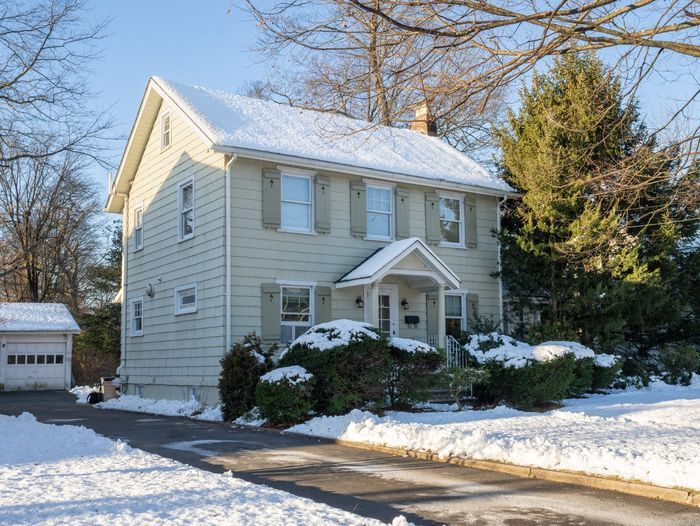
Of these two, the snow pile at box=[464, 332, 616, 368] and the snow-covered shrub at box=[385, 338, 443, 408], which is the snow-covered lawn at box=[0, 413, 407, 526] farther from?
the snow pile at box=[464, 332, 616, 368]

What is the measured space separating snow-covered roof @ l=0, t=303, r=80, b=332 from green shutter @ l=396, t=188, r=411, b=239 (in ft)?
59.9

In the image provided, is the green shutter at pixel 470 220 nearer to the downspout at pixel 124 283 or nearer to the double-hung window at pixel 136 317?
the double-hung window at pixel 136 317

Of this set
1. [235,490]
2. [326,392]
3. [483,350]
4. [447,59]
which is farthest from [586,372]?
[235,490]

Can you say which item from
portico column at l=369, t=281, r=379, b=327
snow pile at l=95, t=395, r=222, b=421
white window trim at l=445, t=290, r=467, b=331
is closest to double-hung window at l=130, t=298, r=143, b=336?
snow pile at l=95, t=395, r=222, b=421

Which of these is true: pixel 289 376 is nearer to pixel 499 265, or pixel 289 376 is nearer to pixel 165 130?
pixel 499 265

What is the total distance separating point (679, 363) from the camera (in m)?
20.3

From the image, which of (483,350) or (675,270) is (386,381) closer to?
(483,350)

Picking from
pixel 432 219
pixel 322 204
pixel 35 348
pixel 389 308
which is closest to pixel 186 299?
pixel 322 204

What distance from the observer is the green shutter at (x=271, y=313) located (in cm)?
1741

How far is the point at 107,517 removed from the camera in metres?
6.14

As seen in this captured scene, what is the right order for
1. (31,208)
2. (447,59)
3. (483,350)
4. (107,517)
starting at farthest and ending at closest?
(31,208) → (483,350) → (447,59) → (107,517)

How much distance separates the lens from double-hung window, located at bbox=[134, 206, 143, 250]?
22281mm

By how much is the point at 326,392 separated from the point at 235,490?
6.75m

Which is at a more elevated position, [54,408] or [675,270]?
[675,270]
